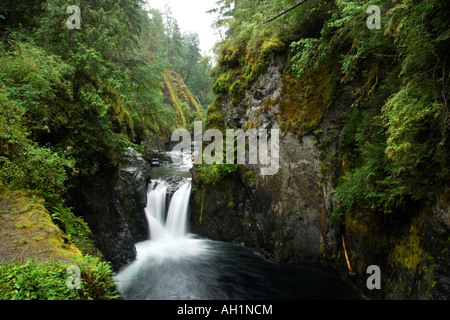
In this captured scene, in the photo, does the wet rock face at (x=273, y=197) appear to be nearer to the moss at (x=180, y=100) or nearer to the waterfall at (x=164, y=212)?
the waterfall at (x=164, y=212)

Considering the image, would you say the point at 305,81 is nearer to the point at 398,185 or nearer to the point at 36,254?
the point at 398,185

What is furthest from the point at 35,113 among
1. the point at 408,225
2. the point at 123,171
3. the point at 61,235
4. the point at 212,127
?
the point at 408,225

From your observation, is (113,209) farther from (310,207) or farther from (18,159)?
(310,207)

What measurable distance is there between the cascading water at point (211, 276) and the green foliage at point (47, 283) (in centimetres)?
584

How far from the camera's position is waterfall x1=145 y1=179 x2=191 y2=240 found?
12312mm

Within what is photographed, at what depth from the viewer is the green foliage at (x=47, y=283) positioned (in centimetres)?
213

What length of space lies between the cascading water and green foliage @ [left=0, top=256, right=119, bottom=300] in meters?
5.84

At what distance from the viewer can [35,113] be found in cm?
531

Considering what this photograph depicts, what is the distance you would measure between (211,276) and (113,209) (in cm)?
449

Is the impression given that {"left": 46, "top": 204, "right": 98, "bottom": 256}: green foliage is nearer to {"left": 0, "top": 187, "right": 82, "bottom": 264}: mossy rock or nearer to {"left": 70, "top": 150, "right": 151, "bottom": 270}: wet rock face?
{"left": 0, "top": 187, "right": 82, "bottom": 264}: mossy rock

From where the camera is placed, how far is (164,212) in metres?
13.0

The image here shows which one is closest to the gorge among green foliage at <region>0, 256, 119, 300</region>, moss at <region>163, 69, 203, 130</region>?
green foliage at <region>0, 256, 119, 300</region>

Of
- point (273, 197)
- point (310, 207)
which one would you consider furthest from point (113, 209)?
point (310, 207)

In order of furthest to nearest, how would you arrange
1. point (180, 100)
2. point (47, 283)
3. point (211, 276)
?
point (180, 100)
point (211, 276)
point (47, 283)
